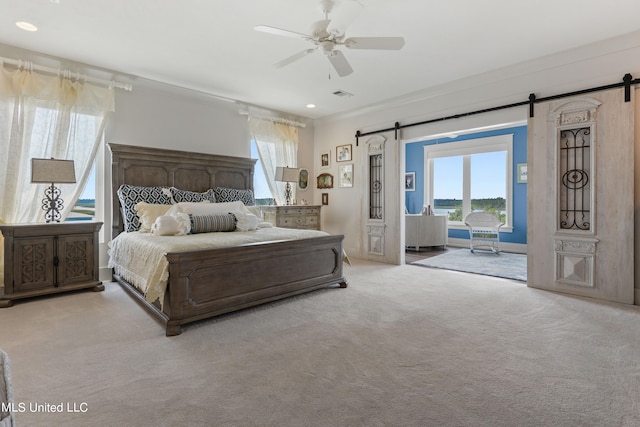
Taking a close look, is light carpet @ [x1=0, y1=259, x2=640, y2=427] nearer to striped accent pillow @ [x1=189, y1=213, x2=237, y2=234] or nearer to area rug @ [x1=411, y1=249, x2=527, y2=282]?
striped accent pillow @ [x1=189, y1=213, x2=237, y2=234]

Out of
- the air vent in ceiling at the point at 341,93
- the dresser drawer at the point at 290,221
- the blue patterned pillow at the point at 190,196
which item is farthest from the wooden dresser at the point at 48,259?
the air vent in ceiling at the point at 341,93

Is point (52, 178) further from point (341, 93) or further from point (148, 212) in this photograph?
point (341, 93)

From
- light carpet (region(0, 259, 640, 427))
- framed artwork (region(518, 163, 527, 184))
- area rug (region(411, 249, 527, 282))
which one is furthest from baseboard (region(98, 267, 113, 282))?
framed artwork (region(518, 163, 527, 184))

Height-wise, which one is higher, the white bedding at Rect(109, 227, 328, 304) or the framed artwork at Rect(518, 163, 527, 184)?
the framed artwork at Rect(518, 163, 527, 184)

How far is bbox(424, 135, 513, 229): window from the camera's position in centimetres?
714

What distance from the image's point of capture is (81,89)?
155 inches

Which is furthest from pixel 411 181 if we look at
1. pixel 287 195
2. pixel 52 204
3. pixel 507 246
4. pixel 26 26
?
pixel 26 26

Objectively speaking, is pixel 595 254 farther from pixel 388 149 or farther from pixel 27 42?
pixel 27 42

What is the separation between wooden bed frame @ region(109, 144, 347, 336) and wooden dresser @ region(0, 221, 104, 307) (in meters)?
0.45

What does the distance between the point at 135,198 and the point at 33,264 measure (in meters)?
1.21

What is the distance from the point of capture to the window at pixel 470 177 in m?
7.14

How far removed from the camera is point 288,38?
3309 millimetres

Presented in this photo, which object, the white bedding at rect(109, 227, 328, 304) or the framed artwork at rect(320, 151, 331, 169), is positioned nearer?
the white bedding at rect(109, 227, 328, 304)

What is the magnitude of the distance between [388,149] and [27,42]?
4.83 m
